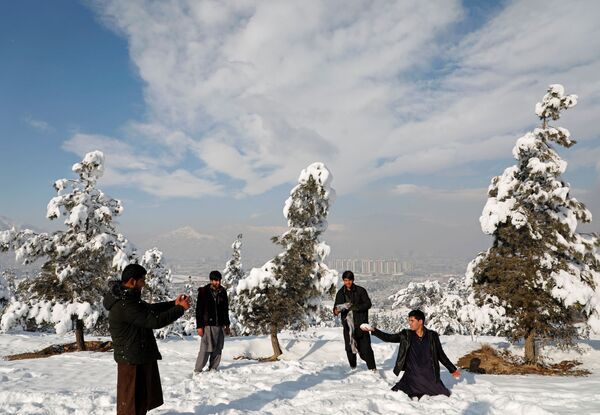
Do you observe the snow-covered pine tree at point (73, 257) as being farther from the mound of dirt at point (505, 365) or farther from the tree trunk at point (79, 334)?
the mound of dirt at point (505, 365)

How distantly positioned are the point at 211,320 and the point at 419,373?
5.09m

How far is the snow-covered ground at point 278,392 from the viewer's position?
6531 mm

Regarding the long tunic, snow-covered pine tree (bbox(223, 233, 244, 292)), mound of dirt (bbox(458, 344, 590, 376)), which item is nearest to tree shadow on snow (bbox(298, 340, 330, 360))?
mound of dirt (bbox(458, 344, 590, 376))

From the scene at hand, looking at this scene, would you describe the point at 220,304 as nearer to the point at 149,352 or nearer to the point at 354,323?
the point at 354,323

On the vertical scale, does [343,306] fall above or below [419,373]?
above

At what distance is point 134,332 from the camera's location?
16.8 feet

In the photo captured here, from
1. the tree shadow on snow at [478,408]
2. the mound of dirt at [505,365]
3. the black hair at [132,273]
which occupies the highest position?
the black hair at [132,273]

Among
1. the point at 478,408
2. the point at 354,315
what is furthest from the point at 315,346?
the point at 478,408

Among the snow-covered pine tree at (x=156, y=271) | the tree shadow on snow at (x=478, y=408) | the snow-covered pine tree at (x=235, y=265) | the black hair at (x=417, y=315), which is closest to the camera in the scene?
the tree shadow on snow at (x=478, y=408)

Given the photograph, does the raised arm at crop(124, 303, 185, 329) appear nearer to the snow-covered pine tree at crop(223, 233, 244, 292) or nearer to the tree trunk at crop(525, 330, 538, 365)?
the tree trunk at crop(525, 330, 538, 365)

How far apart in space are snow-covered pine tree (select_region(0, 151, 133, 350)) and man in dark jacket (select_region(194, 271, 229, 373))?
691cm

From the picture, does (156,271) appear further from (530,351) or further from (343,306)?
(530,351)

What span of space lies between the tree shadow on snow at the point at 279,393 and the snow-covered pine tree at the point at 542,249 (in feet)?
22.3

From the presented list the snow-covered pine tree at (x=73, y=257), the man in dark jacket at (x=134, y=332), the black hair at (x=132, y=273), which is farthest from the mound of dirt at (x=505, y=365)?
the snow-covered pine tree at (x=73, y=257)
